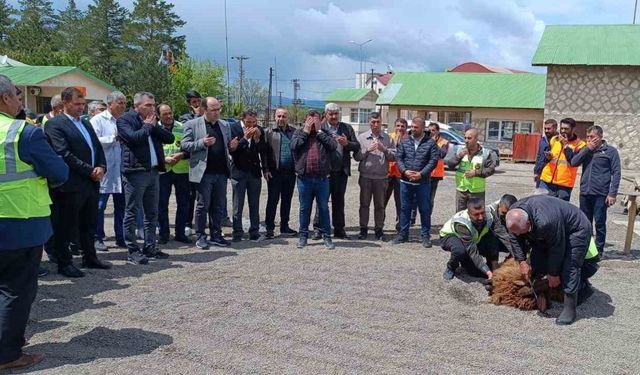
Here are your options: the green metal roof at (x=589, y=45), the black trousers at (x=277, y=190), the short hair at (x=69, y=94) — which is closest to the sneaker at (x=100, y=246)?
the short hair at (x=69, y=94)

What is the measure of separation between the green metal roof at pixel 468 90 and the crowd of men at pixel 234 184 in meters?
23.2

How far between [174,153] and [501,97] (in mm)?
26634

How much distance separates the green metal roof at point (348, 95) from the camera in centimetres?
5353

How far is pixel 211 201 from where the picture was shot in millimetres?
7559

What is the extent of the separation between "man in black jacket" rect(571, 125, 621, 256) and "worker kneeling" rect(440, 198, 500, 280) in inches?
84.0

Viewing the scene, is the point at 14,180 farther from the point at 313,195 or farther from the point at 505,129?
the point at 505,129

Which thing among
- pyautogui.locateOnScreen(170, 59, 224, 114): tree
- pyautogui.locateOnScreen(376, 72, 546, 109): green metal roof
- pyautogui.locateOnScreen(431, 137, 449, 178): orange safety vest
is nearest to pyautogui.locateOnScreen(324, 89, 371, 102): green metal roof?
pyautogui.locateOnScreen(170, 59, 224, 114): tree

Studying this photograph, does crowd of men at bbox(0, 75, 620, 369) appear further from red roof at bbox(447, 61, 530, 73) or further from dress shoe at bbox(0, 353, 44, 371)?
red roof at bbox(447, 61, 530, 73)

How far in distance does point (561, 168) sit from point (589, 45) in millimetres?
20970

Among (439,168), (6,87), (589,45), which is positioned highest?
(589,45)

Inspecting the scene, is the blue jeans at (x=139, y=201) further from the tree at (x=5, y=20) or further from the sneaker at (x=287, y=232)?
the tree at (x=5, y=20)

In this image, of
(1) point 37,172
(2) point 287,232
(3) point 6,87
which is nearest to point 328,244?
(2) point 287,232

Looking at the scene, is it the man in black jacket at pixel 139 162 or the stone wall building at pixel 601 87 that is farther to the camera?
the stone wall building at pixel 601 87

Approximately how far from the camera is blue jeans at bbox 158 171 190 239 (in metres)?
7.73
